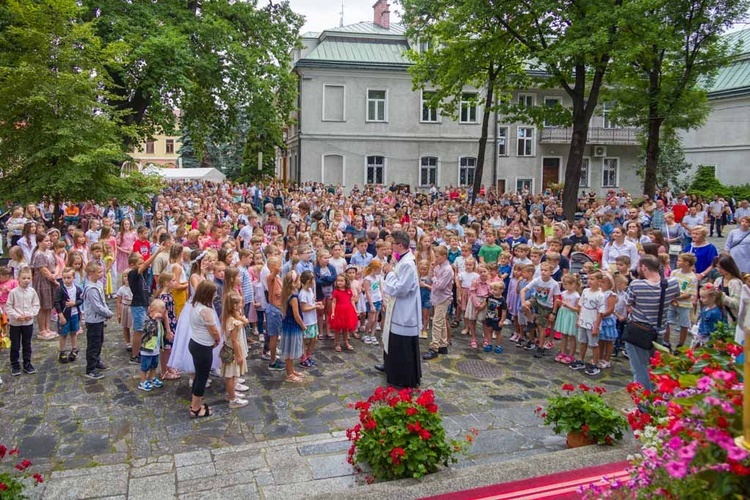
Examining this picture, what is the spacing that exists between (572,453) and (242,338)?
4.42m

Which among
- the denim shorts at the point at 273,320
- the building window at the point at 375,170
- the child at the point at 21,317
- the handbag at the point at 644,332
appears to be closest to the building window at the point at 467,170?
the building window at the point at 375,170

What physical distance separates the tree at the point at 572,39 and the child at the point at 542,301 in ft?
33.9

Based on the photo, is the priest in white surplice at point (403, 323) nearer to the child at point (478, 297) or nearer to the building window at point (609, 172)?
the child at point (478, 297)

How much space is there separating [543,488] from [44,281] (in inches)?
360

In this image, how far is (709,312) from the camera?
8094 millimetres

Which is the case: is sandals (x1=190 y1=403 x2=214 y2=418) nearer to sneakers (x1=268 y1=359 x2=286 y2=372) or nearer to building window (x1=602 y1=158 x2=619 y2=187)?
sneakers (x1=268 y1=359 x2=286 y2=372)

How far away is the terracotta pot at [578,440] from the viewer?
576cm

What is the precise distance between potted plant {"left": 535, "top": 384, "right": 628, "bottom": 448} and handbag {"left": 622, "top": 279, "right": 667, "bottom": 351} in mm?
1287

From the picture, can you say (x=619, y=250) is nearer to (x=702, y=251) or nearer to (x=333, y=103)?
(x=702, y=251)

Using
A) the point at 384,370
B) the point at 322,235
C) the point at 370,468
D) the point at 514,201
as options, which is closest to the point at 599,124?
the point at 514,201

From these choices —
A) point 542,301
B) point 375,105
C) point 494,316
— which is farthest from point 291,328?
point 375,105

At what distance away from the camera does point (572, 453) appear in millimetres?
5453

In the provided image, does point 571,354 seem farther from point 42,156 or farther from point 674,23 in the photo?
point 674,23

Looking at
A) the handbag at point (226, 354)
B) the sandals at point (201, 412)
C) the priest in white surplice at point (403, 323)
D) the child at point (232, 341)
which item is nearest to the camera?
the sandals at point (201, 412)
